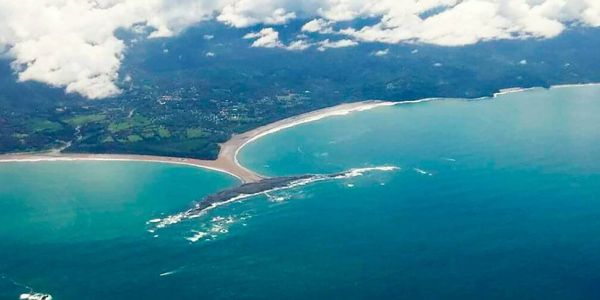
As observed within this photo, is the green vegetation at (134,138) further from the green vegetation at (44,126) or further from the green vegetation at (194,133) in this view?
the green vegetation at (44,126)

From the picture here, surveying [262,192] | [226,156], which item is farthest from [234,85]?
[262,192]

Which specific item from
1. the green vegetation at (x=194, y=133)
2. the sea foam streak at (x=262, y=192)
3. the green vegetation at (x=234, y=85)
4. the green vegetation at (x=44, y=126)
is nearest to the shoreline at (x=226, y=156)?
the green vegetation at (x=234, y=85)

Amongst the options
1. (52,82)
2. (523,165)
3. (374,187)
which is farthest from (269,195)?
(52,82)

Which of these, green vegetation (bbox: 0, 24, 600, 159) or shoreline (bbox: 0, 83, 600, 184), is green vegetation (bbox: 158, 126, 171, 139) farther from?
shoreline (bbox: 0, 83, 600, 184)

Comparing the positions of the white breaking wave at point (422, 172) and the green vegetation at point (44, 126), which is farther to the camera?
the green vegetation at point (44, 126)

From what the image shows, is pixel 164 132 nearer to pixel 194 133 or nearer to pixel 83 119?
pixel 194 133

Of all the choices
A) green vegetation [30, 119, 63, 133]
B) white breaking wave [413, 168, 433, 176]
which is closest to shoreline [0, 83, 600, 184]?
green vegetation [30, 119, 63, 133]

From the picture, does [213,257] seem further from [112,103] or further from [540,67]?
[540,67]

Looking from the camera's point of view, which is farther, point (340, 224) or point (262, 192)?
point (262, 192)
